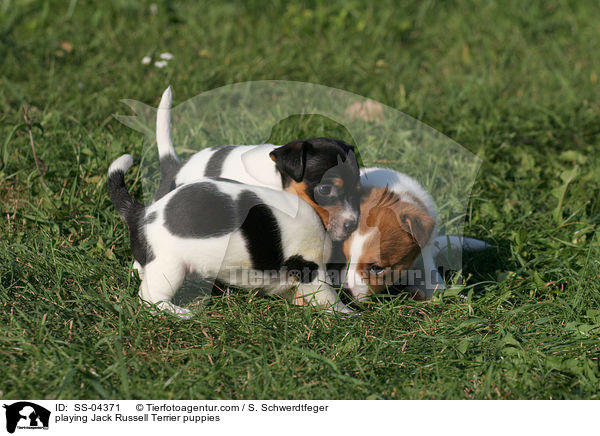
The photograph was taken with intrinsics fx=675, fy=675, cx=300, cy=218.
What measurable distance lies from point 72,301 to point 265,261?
1.04 m

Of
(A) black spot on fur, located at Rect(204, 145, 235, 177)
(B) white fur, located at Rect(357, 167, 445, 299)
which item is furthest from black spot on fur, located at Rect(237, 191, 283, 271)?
(B) white fur, located at Rect(357, 167, 445, 299)

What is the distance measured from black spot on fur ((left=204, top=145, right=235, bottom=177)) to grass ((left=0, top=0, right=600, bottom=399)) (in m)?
0.68

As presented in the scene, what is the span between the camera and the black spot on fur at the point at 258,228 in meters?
3.28

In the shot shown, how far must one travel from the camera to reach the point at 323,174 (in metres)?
3.76

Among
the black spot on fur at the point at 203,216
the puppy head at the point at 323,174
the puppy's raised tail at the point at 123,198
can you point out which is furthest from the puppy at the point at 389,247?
the puppy's raised tail at the point at 123,198

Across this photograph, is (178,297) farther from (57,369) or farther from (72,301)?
(57,369)

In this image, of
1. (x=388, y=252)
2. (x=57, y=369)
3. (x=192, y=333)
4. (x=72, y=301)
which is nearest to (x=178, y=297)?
(x=192, y=333)

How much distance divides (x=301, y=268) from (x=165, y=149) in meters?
1.27

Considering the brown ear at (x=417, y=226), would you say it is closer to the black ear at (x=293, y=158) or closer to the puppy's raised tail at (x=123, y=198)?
the black ear at (x=293, y=158)

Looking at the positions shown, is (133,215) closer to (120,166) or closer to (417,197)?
(120,166)

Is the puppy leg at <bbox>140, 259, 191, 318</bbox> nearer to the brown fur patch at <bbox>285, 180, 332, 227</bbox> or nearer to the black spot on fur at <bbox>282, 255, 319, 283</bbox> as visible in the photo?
the black spot on fur at <bbox>282, 255, 319, 283</bbox>
